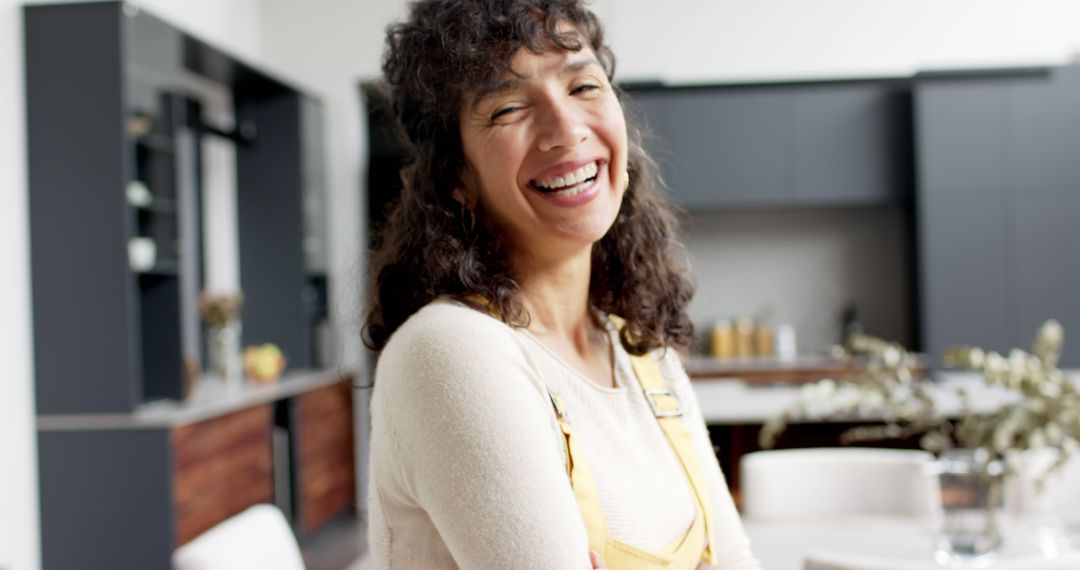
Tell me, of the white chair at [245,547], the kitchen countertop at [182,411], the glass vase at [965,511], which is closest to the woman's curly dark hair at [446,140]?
the white chair at [245,547]

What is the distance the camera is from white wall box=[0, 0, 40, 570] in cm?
368

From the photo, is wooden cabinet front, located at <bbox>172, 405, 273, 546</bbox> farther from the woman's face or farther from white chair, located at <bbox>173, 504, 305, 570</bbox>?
the woman's face

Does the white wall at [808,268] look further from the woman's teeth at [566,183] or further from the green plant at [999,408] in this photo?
the woman's teeth at [566,183]

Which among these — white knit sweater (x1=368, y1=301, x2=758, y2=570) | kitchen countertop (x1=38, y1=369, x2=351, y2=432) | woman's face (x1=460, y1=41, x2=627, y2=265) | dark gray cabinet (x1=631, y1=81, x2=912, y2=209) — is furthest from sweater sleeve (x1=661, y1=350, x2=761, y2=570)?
dark gray cabinet (x1=631, y1=81, x2=912, y2=209)

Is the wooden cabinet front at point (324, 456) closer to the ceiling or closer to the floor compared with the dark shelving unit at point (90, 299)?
closer to the floor

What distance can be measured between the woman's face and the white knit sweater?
0.43ft

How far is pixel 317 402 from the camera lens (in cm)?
560

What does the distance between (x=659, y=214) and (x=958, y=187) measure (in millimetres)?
5040

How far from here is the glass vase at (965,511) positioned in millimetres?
2049

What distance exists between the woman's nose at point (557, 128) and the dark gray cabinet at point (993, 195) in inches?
209

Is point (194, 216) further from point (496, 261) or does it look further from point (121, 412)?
point (496, 261)

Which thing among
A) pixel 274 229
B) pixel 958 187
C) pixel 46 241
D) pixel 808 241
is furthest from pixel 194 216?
pixel 958 187

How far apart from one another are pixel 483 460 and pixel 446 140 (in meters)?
0.39

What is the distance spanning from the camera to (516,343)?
1.04 m
